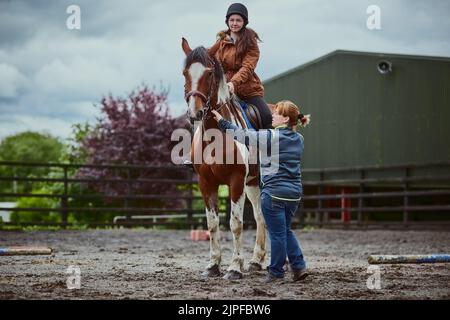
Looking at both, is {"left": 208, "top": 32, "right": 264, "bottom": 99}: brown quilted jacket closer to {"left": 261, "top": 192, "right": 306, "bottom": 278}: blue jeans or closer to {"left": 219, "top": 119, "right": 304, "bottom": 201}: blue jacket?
{"left": 219, "top": 119, "right": 304, "bottom": 201}: blue jacket

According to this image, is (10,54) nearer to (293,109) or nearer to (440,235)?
(440,235)

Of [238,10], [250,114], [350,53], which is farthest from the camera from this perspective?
[350,53]

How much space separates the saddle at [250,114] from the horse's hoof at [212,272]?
1475 mm

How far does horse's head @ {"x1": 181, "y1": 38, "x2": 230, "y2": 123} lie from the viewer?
5605mm

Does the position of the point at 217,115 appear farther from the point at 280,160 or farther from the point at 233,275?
the point at 233,275

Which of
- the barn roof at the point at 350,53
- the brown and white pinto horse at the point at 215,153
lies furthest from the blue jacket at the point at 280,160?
the barn roof at the point at 350,53

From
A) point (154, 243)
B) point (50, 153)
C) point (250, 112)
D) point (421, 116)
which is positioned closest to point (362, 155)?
point (421, 116)

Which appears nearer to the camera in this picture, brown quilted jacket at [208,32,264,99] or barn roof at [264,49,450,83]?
brown quilted jacket at [208,32,264,99]

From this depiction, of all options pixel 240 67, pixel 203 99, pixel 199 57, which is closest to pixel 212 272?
pixel 203 99

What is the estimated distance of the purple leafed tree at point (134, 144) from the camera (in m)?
20.5

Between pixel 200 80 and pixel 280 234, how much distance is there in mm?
1531

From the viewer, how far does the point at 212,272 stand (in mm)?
6105

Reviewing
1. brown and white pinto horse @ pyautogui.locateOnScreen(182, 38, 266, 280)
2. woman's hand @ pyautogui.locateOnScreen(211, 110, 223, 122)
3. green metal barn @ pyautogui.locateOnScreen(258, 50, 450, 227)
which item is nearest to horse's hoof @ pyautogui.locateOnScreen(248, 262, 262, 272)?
brown and white pinto horse @ pyautogui.locateOnScreen(182, 38, 266, 280)

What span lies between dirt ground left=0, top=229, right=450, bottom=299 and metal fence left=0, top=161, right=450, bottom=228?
391 centimetres
